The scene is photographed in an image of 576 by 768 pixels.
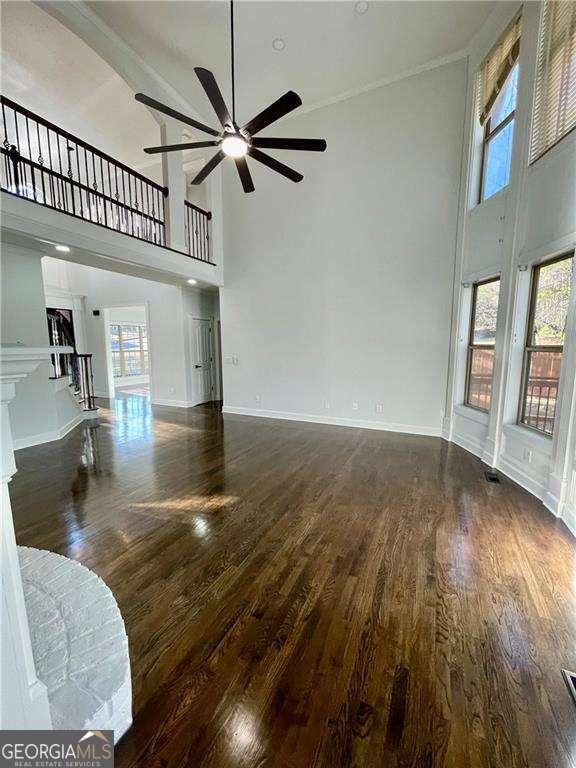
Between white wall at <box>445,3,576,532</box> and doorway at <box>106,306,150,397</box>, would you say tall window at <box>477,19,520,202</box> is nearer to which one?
white wall at <box>445,3,576,532</box>

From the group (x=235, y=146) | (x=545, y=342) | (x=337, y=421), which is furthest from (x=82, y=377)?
(x=545, y=342)

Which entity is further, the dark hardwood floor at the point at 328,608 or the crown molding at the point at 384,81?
the crown molding at the point at 384,81

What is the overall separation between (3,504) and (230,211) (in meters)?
6.66

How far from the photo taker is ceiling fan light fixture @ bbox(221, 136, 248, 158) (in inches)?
120

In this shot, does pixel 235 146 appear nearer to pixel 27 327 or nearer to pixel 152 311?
pixel 27 327

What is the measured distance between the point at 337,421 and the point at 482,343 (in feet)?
8.49

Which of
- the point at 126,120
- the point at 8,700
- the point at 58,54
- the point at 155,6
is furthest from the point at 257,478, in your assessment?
the point at 126,120

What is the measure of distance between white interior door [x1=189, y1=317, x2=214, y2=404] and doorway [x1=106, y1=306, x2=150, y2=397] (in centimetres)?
362

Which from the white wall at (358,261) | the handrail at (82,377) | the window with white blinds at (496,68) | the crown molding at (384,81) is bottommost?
the handrail at (82,377)

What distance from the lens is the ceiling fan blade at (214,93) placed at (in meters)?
2.56

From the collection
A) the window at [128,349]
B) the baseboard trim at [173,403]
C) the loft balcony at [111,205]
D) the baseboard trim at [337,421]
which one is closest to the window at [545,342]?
the baseboard trim at [337,421]

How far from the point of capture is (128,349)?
11.6m

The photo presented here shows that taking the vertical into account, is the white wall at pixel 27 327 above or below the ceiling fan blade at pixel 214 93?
below

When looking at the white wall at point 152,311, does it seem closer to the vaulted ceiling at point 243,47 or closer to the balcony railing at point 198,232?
the balcony railing at point 198,232
